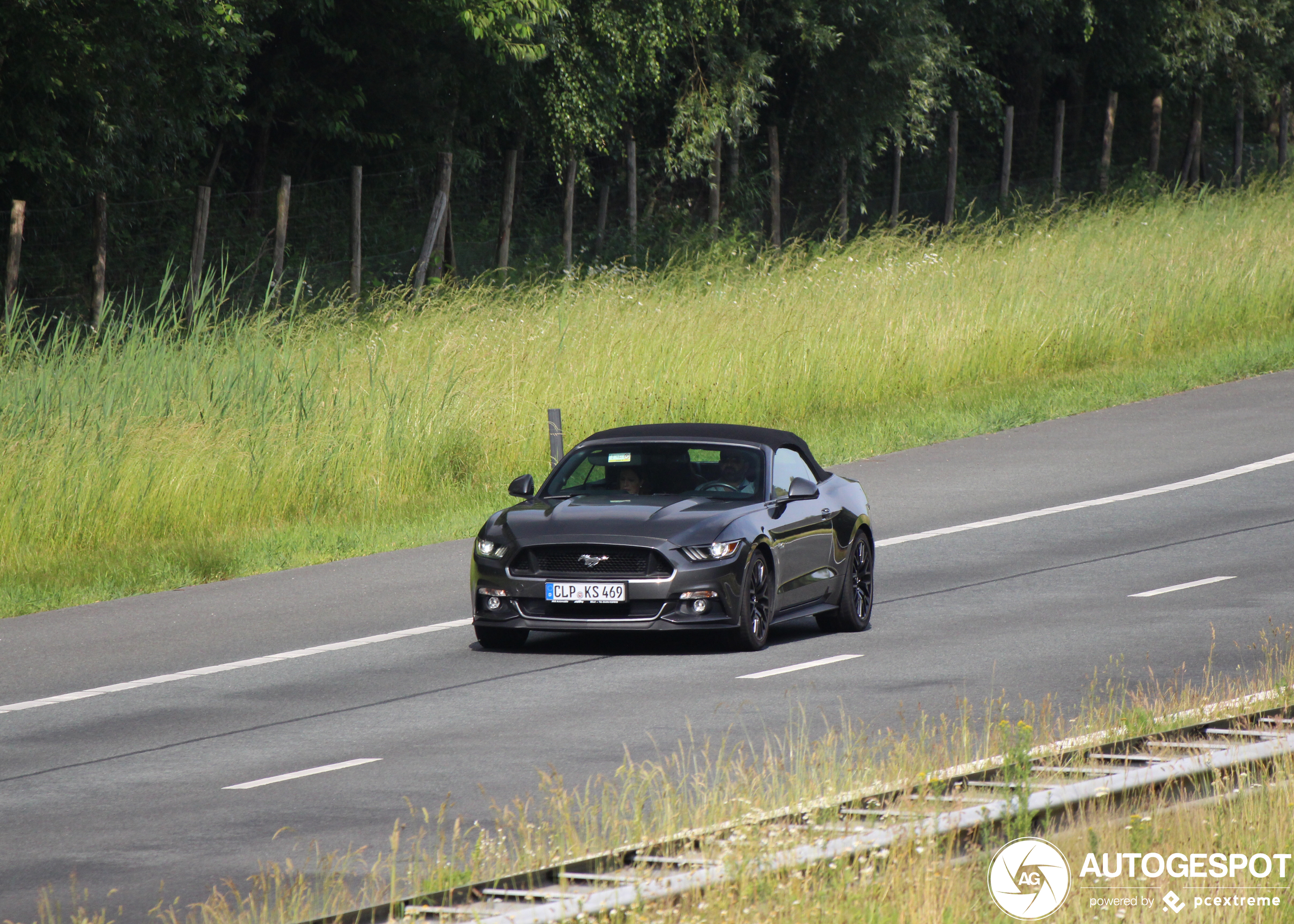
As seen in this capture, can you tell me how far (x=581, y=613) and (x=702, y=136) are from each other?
88.7 feet

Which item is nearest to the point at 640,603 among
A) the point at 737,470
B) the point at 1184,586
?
the point at 737,470

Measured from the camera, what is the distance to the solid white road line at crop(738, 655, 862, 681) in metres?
12.3

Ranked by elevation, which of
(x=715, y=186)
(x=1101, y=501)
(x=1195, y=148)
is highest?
(x=1195, y=148)

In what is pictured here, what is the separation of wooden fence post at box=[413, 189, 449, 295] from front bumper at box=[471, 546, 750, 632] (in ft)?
52.6

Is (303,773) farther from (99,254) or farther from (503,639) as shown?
(99,254)

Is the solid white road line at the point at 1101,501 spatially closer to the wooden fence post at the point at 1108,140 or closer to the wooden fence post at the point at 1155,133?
the wooden fence post at the point at 1108,140

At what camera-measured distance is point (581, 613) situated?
13000 millimetres

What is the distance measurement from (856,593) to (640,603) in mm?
2100

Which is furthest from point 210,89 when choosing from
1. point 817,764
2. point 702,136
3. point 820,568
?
point 817,764

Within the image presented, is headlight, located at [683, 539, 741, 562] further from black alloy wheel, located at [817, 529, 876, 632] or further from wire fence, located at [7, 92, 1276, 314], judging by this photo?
wire fence, located at [7, 92, 1276, 314]

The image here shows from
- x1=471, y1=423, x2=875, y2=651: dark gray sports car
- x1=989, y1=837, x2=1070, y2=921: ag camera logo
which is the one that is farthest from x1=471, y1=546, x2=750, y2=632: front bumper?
x1=989, y1=837, x2=1070, y2=921: ag camera logo

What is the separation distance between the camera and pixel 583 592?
12945 millimetres

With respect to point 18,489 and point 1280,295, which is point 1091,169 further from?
point 18,489

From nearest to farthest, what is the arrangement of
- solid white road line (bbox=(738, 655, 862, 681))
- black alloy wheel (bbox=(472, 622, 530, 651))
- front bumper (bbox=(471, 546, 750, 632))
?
solid white road line (bbox=(738, 655, 862, 681)) < front bumper (bbox=(471, 546, 750, 632)) < black alloy wheel (bbox=(472, 622, 530, 651))
